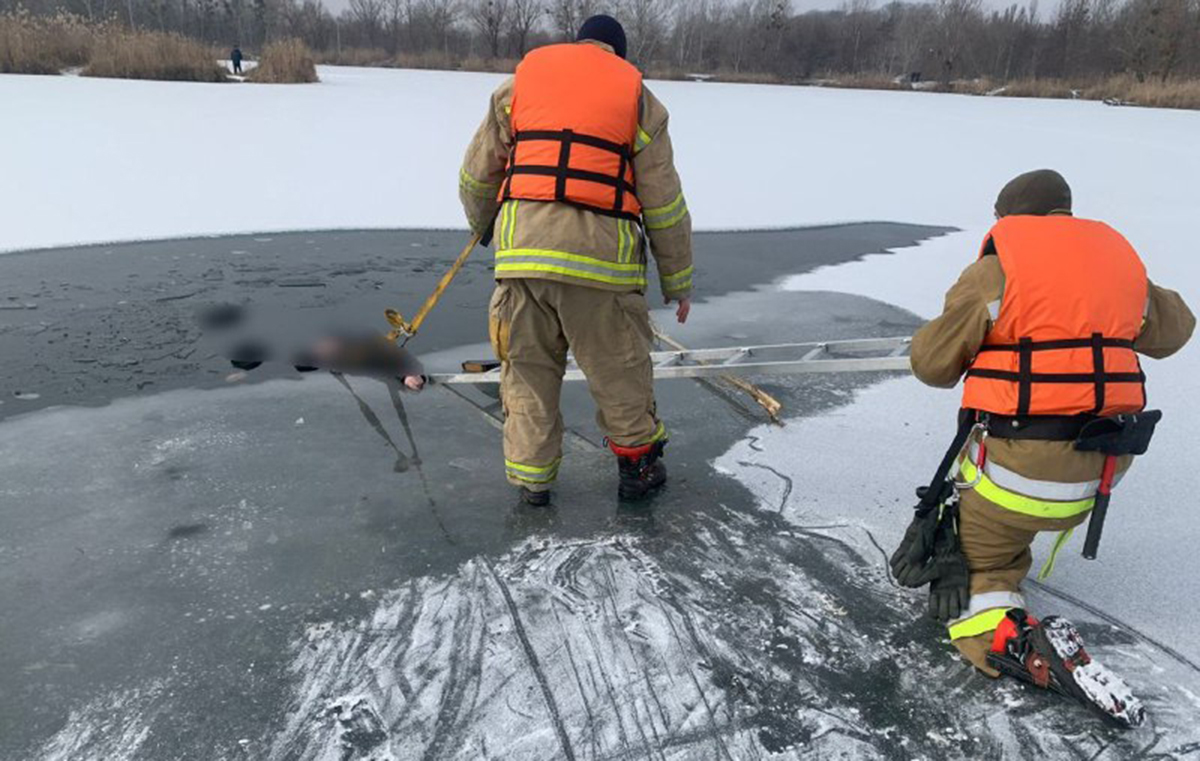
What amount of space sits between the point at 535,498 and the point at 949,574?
4.64 feet

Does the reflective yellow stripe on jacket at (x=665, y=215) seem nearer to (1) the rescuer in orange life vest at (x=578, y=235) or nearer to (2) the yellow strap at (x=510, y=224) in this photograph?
(1) the rescuer in orange life vest at (x=578, y=235)

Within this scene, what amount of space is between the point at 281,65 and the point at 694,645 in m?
22.7

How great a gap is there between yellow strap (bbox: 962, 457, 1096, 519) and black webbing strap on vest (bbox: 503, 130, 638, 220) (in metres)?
1.43

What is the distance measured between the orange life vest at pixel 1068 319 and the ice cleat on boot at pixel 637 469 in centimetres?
128

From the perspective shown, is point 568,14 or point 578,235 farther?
point 568,14

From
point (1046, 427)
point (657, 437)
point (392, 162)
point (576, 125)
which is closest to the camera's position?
point (1046, 427)

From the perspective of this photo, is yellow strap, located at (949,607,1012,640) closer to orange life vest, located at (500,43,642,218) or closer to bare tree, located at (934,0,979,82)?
orange life vest, located at (500,43,642,218)

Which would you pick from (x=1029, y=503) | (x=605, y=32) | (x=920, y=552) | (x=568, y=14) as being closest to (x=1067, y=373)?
(x=1029, y=503)

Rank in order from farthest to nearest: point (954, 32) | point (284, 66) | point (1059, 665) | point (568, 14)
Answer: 1. point (954, 32)
2. point (568, 14)
3. point (284, 66)
4. point (1059, 665)

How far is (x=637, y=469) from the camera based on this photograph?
3.08 metres

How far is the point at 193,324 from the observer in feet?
15.6

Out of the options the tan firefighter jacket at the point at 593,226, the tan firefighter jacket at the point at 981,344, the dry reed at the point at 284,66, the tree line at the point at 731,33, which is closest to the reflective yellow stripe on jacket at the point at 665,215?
the tan firefighter jacket at the point at 593,226

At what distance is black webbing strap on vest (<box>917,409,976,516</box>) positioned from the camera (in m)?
2.38

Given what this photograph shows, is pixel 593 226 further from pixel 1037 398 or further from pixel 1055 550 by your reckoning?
pixel 1055 550
